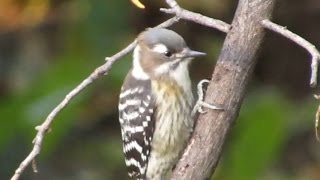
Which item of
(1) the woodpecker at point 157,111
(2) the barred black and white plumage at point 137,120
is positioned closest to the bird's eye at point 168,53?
(1) the woodpecker at point 157,111

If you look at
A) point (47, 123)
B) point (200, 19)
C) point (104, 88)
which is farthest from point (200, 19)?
point (104, 88)

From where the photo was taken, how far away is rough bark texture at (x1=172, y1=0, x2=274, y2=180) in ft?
9.98

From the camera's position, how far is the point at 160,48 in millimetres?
3590

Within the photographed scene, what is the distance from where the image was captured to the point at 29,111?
4570 millimetres

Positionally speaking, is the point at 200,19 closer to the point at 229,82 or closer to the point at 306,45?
the point at 229,82

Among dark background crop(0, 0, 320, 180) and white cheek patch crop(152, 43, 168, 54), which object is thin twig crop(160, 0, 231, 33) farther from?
dark background crop(0, 0, 320, 180)

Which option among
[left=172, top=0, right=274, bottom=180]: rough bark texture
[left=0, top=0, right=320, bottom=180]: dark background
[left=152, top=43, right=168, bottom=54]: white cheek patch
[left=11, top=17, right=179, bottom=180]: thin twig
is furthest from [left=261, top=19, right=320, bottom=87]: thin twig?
[left=0, top=0, right=320, bottom=180]: dark background

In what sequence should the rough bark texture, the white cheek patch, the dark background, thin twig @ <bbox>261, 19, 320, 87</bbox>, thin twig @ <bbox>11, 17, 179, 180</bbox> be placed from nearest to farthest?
thin twig @ <bbox>261, 19, 320, 87</bbox>, thin twig @ <bbox>11, 17, 179, 180</bbox>, the rough bark texture, the white cheek patch, the dark background

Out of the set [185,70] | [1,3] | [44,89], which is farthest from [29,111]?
[185,70]

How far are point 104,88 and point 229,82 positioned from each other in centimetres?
219

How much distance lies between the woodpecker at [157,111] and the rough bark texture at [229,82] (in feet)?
1.45

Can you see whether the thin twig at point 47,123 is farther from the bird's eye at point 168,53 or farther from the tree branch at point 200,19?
the bird's eye at point 168,53

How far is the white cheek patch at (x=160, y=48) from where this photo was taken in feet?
11.7

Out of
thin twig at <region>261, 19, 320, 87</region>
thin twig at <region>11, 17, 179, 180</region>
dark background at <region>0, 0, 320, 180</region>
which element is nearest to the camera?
thin twig at <region>261, 19, 320, 87</region>
